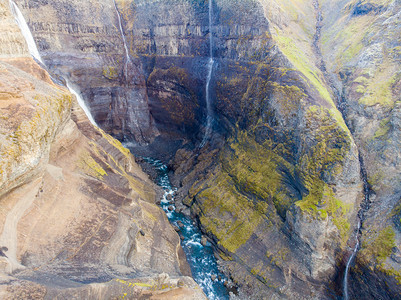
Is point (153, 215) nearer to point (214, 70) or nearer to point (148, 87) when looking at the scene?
point (214, 70)

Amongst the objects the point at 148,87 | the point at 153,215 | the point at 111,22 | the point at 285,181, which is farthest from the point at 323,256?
the point at 111,22

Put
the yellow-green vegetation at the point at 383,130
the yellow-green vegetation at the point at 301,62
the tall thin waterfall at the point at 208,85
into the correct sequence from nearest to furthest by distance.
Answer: the yellow-green vegetation at the point at 383,130 → the yellow-green vegetation at the point at 301,62 → the tall thin waterfall at the point at 208,85

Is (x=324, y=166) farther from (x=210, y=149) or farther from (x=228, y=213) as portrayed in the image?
(x=210, y=149)

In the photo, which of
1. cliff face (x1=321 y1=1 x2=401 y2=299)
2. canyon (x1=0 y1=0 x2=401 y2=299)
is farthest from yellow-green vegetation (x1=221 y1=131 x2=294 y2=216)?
cliff face (x1=321 y1=1 x2=401 y2=299)

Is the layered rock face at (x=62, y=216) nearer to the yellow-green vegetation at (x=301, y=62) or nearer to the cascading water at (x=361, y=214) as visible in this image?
the cascading water at (x=361, y=214)

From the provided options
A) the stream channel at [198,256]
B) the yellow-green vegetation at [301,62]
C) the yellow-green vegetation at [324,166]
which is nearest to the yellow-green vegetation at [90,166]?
the stream channel at [198,256]
